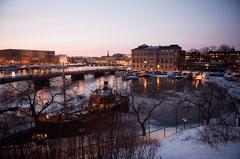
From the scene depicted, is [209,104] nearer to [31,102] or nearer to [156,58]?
[31,102]

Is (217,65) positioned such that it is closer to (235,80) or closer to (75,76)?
(235,80)

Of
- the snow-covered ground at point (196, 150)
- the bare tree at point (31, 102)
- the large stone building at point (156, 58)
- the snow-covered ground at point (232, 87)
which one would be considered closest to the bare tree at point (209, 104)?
the snow-covered ground at point (232, 87)

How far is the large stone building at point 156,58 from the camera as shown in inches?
4751

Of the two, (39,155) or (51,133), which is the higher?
(39,155)

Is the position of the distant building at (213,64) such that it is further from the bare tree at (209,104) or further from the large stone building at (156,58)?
the bare tree at (209,104)

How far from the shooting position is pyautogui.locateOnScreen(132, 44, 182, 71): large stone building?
396ft

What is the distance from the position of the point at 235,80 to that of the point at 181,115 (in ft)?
162

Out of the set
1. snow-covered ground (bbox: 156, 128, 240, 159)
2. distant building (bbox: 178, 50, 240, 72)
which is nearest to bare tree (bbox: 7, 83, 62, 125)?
snow-covered ground (bbox: 156, 128, 240, 159)

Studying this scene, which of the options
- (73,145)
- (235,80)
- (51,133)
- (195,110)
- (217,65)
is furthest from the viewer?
(217,65)

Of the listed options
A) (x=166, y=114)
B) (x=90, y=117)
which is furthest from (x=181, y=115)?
(x=90, y=117)

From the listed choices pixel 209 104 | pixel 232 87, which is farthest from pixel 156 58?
pixel 209 104

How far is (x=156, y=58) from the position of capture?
126000 mm

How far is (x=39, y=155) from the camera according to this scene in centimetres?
1056

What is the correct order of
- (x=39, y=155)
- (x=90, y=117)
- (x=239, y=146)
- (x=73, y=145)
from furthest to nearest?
(x=90, y=117)
(x=239, y=146)
(x=73, y=145)
(x=39, y=155)
